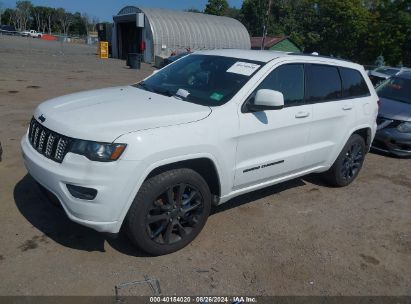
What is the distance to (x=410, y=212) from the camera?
4980 millimetres

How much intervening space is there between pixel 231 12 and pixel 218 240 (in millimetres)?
89649

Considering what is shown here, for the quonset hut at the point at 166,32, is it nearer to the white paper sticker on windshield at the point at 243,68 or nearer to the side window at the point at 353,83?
the side window at the point at 353,83

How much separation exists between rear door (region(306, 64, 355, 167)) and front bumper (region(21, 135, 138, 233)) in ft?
7.95

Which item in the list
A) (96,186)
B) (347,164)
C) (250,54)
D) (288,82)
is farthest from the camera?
(347,164)

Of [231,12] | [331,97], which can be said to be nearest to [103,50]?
[331,97]

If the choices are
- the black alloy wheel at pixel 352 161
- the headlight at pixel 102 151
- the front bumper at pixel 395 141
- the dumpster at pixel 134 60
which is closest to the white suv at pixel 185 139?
the headlight at pixel 102 151

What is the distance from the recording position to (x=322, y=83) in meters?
4.70

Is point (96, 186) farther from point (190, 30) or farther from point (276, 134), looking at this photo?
point (190, 30)

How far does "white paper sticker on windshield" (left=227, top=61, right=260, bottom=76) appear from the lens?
3990 mm

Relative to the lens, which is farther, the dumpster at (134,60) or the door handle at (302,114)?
the dumpster at (134,60)

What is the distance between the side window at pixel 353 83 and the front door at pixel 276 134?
0.96 metres

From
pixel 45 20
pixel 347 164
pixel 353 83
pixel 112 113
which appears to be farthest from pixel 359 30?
pixel 45 20

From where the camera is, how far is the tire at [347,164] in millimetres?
5248

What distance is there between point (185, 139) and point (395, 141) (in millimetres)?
5584
